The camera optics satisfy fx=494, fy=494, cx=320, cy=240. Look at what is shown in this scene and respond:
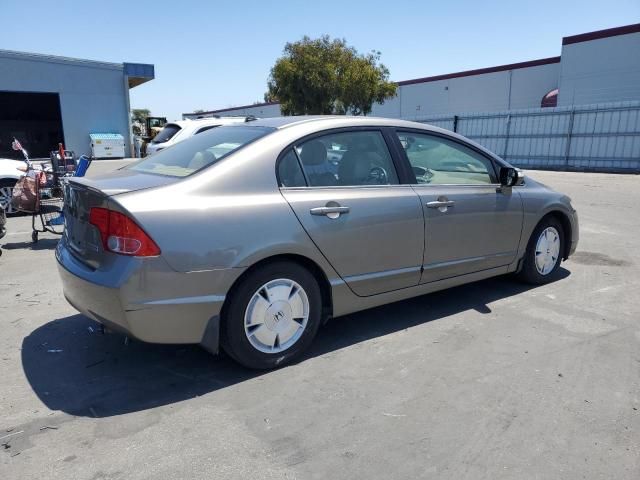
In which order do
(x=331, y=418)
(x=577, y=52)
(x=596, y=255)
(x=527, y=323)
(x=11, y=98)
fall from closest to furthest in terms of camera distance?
(x=331, y=418)
(x=527, y=323)
(x=596, y=255)
(x=577, y=52)
(x=11, y=98)

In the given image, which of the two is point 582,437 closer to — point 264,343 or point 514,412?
point 514,412

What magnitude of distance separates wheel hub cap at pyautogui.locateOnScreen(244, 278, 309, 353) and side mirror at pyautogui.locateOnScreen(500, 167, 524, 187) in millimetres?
2244

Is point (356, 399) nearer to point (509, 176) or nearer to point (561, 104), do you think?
point (509, 176)

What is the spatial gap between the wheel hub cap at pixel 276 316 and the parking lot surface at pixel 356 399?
0.22m

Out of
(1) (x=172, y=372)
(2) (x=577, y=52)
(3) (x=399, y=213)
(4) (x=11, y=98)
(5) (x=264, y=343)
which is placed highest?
(2) (x=577, y=52)

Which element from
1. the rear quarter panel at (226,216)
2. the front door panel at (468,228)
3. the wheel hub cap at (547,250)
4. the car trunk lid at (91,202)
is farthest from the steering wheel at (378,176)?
the wheel hub cap at (547,250)

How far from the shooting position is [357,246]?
3.44m

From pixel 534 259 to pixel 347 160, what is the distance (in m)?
2.38

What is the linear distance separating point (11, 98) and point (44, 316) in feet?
101

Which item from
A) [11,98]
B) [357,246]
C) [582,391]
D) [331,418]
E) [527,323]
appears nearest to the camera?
[331,418]

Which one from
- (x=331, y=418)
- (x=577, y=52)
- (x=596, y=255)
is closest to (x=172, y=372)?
(x=331, y=418)

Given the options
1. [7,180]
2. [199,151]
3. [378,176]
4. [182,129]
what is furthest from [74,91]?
[378,176]

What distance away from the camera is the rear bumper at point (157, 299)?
273 centimetres

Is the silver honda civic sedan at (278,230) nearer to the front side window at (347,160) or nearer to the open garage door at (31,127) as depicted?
the front side window at (347,160)
